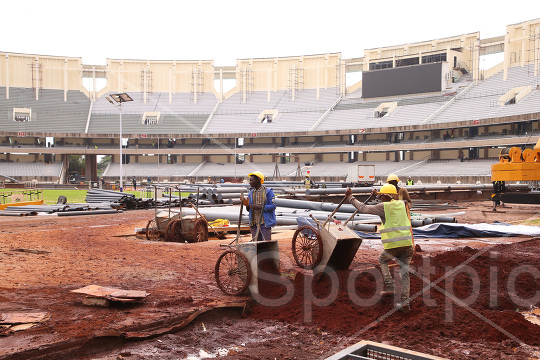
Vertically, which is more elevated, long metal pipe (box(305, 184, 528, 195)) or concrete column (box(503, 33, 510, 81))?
concrete column (box(503, 33, 510, 81))

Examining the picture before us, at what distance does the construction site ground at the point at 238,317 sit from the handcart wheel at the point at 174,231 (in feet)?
11.6

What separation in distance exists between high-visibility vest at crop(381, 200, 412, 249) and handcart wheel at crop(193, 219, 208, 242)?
25.2 ft

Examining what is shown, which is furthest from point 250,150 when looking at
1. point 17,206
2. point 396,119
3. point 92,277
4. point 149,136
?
point 92,277

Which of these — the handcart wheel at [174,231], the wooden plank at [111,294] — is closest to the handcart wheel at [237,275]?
the wooden plank at [111,294]

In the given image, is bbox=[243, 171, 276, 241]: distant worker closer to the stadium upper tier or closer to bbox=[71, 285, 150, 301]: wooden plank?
bbox=[71, 285, 150, 301]: wooden plank

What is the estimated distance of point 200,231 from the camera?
45.6 feet

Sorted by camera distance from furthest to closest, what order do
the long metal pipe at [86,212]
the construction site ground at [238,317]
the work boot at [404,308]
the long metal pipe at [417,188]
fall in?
the long metal pipe at [417,188]
the long metal pipe at [86,212]
the work boot at [404,308]
the construction site ground at [238,317]

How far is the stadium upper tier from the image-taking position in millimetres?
58594

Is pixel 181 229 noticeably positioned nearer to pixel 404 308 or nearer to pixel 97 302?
pixel 97 302

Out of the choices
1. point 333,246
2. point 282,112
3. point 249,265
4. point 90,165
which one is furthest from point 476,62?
point 249,265

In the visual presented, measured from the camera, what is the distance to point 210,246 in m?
13.0

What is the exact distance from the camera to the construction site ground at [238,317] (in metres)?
5.37

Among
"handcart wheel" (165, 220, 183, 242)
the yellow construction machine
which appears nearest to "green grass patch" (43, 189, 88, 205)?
"handcart wheel" (165, 220, 183, 242)

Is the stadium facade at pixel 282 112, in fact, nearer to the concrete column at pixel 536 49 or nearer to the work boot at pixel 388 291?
the concrete column at pixel 536 49
